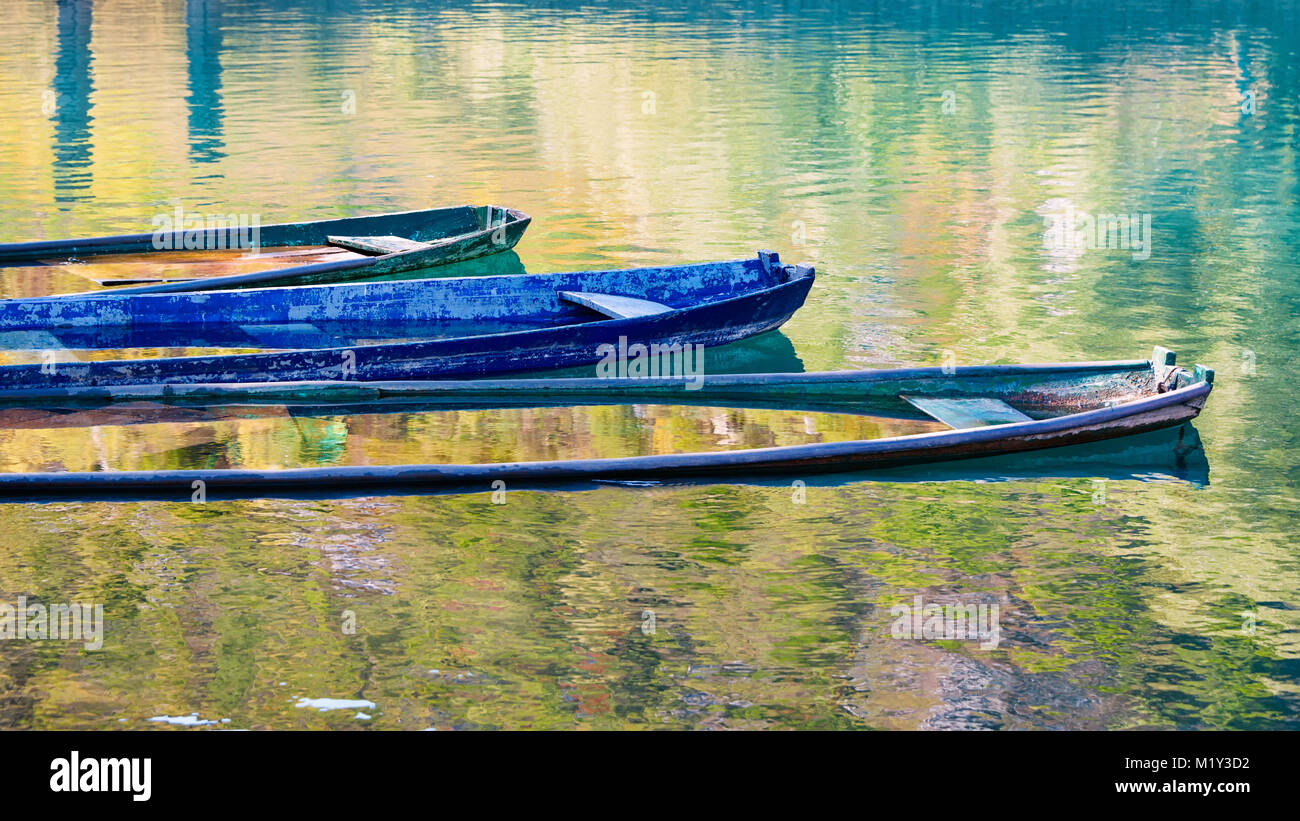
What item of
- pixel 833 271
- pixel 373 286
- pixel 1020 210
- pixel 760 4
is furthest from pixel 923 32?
pixel 373 286

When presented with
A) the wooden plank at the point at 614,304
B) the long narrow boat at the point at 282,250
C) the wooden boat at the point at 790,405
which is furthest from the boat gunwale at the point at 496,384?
the long narrow boat at the point at 282,250

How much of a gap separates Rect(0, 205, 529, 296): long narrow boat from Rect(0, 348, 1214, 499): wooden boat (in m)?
2.90

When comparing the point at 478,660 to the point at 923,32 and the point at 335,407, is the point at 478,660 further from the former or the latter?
the point at 923,32

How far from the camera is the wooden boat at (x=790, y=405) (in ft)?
26.0

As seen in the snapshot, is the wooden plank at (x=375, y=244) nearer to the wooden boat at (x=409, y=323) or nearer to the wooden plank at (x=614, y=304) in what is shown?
the wooden boat at (x=409, y=323)

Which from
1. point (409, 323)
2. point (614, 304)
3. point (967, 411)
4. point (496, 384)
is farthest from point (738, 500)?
point (409, 323)

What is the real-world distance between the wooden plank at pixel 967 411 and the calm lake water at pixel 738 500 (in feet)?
1.37

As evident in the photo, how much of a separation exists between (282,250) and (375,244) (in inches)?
34.8

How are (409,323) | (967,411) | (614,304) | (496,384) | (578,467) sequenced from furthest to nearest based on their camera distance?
1. (409,323)
2. (614,304)
3. (496,384)
4. (967,411)
5. (578,467)

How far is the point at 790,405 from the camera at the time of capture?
9414mm

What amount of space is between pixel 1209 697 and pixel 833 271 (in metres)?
8.60

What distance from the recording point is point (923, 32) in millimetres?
43406

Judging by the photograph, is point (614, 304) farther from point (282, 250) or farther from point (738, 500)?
point (282, 250)

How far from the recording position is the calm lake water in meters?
6.07
